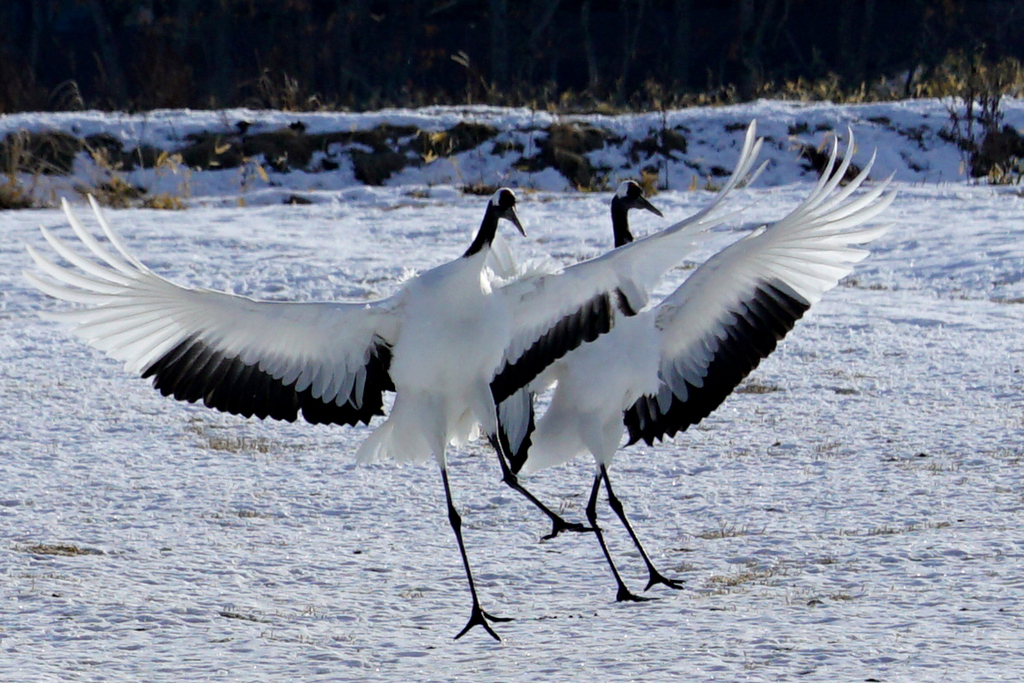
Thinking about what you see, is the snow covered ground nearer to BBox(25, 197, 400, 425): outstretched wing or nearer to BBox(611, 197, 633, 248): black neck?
BBox(25, 197, 400, 425): outstretched wing

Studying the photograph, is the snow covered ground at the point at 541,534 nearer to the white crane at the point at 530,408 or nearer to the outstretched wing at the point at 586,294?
the white crane at the point at 530,408

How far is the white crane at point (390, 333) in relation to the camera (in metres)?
4.27

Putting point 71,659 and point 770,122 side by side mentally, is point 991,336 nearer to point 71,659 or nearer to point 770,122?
point 71,659

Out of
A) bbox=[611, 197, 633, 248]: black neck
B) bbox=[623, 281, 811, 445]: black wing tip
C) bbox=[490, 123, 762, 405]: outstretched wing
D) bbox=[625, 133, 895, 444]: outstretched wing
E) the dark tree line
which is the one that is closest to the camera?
bbox=[490, 123, 762, 405]: outstretched wing

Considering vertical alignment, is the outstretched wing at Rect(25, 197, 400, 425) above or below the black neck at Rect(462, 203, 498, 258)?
below

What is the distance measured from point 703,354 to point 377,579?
4.59ft

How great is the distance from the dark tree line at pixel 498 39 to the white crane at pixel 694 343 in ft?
78.8

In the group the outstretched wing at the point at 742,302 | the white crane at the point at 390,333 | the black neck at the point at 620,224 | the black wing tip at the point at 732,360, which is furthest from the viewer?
the black neck at the point at 620,224

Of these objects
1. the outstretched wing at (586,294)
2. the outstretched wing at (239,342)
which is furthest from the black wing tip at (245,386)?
the outstretched wing at (586,294)

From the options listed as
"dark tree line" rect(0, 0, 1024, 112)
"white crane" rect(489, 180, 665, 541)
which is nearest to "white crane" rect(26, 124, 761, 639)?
"white crane" rect(489, 180, 665, 541)

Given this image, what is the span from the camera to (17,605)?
4176 mm

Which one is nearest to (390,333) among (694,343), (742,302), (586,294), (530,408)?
(586,294)

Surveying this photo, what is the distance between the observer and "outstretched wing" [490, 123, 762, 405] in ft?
13.7

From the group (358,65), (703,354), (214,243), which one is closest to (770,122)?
(214,243)
